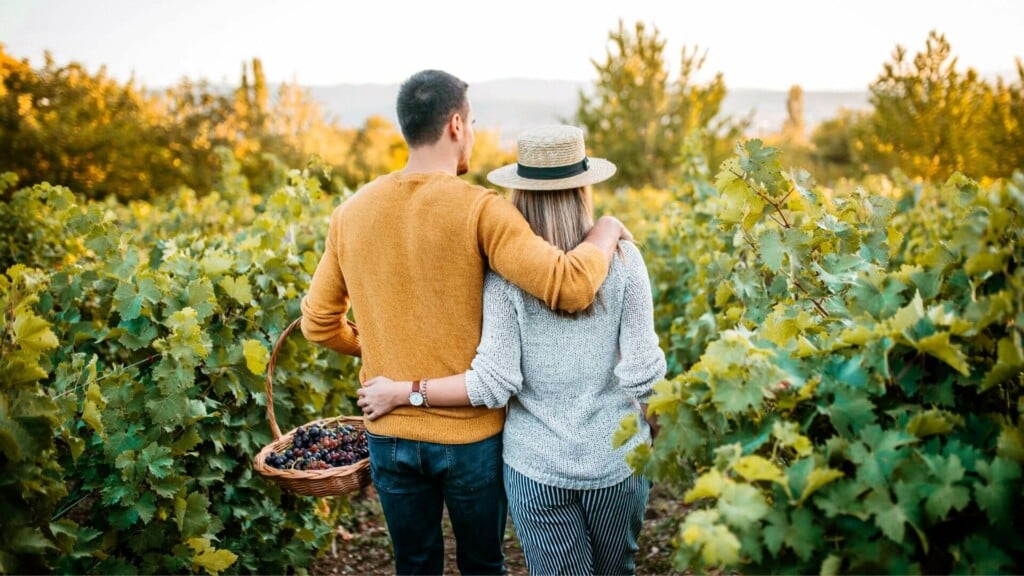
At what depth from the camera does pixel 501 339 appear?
2.34m

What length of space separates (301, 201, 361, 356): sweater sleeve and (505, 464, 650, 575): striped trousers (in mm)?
838

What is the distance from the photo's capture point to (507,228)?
2260mm

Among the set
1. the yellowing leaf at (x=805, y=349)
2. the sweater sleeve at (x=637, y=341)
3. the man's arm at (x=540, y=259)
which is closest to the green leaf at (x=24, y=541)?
the man's arm at (x=540, y=259)

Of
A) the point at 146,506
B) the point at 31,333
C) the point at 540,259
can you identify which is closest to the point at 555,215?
the point at 540,259

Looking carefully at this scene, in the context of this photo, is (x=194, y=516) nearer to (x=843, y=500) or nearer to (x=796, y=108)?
(x=843, y=500)

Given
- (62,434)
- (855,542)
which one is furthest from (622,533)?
(62,434)

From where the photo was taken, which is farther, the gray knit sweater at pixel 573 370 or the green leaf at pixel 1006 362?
the gray knit sweater at pixel 573 370

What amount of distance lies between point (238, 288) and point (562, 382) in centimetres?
179

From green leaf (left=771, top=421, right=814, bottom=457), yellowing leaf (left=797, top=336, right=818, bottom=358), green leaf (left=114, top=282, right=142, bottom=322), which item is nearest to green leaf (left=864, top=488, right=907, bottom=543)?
green leaf (left=771, top=421, right=814, bottom=457)

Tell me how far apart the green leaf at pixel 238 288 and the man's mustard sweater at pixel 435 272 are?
3.59ft

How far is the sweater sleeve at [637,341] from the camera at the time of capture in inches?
91.1

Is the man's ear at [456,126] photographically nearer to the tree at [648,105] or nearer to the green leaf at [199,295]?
the green leaf at [199,295]

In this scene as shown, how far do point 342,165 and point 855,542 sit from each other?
1152 inches

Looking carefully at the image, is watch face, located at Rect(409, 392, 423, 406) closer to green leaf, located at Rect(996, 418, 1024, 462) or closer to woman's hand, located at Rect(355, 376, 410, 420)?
woman's hand, located at Rect(355, 376, 410, 420)
